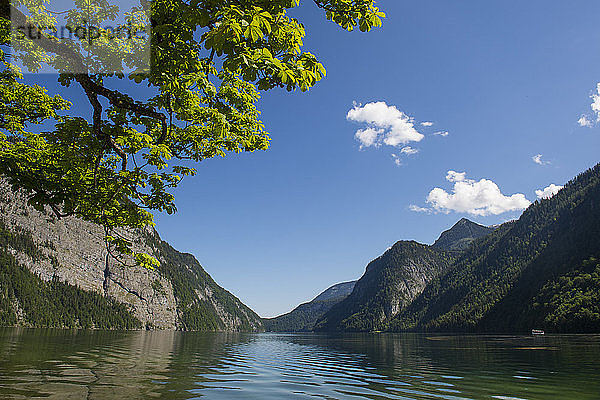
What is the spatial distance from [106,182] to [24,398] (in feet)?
20.4

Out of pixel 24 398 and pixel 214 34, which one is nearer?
pixel 214 34

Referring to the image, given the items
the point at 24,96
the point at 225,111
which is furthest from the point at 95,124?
the point at 24,96

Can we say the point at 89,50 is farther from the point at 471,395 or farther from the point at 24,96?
the point at 471,395

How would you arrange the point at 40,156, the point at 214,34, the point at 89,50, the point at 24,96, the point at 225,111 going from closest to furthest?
the point at 214,34 → the point at 89,50 → the point at 225,111 → the point at 40,156 → the point at 24,96

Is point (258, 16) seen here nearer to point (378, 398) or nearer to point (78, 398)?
point (78, 398)

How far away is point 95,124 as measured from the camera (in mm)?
9930

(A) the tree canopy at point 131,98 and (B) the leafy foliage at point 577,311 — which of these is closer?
(A) the tree canopy at point 131,98

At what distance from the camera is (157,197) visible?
12.3 metres

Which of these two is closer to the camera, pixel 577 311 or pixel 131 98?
pixel 131 98

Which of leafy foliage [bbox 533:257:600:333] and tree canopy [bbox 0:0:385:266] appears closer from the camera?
tree canopy [bbox 0:0:385:266]

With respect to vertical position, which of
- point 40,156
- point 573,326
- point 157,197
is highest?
point 40,156

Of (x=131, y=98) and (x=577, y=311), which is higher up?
(x=131, y=98)

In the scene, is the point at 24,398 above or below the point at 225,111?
below

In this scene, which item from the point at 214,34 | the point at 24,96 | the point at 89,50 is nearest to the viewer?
the point at 214,34
